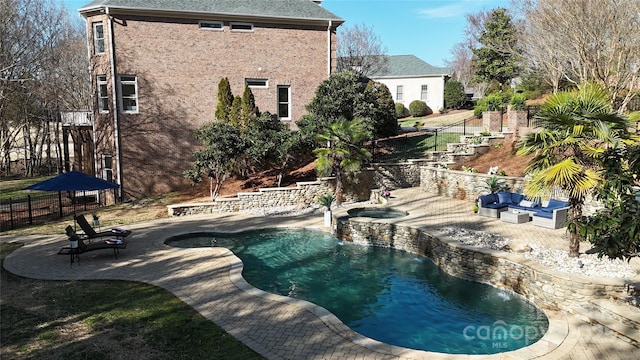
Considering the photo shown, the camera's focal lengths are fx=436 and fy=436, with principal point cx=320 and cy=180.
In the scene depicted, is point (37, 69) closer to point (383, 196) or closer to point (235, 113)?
point (235, 113)

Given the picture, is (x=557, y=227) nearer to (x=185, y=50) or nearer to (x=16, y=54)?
(x=185, y=50)

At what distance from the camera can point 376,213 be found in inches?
784

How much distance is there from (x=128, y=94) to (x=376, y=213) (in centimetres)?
1525

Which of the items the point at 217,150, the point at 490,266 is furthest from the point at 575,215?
the point at 217,150

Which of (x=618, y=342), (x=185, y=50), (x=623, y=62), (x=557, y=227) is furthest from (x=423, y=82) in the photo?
(x=618, y=342)

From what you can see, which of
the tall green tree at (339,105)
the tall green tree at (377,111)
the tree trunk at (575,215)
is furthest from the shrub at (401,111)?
the tree trunk at (575,215)

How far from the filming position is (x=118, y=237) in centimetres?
1589

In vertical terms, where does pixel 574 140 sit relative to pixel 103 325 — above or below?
above

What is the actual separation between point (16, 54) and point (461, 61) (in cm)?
6216

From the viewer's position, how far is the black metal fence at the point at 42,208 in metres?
19.9

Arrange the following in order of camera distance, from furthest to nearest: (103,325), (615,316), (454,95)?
(454,95) < (103,325) < (615,316)

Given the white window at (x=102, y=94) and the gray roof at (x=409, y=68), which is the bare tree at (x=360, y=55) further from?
the white window at (x=102, y=94)

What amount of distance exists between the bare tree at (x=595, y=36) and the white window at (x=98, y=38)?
78.1 feet

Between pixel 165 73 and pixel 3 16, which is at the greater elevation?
pixel 3 16
